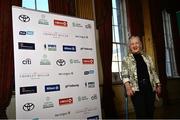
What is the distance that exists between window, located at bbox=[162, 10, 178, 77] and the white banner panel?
506cm

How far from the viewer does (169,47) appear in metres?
9.13

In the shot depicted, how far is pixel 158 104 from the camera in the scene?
7.75 m

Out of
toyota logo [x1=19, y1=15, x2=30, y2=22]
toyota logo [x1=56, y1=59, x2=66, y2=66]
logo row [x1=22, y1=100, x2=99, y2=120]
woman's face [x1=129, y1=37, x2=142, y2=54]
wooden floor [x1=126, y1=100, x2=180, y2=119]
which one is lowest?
wooden floor [x1=126, y1=100, x2=180, y2=119]

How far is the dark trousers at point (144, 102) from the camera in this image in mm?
3328

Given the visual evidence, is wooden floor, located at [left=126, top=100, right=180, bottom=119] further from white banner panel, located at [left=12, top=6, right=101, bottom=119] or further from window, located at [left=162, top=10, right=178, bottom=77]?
white banner panel, located at [left=12, top=6, right=101, bottom=119]

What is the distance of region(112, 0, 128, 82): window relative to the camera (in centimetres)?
699

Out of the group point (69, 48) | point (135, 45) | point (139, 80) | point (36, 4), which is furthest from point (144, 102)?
point (36, 4)

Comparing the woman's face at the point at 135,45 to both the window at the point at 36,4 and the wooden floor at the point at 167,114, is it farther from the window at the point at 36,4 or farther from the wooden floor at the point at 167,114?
the window at the point at 36,4

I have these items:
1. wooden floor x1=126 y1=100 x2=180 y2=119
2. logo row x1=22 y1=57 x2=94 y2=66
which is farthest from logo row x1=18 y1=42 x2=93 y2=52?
wooden floor x1=126 y1=100 x2=180 y2=119

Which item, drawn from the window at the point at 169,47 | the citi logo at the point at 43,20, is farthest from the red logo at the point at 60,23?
the window at the point at 169,47

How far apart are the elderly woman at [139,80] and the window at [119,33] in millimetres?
3295

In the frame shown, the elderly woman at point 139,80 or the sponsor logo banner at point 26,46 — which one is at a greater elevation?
the sponsor logo banner at point 26,46

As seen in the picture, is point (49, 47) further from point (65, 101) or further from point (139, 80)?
point (139, 80)

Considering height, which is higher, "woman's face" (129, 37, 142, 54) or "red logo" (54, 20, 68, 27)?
"red logo" (54, 20, 68, 27)
